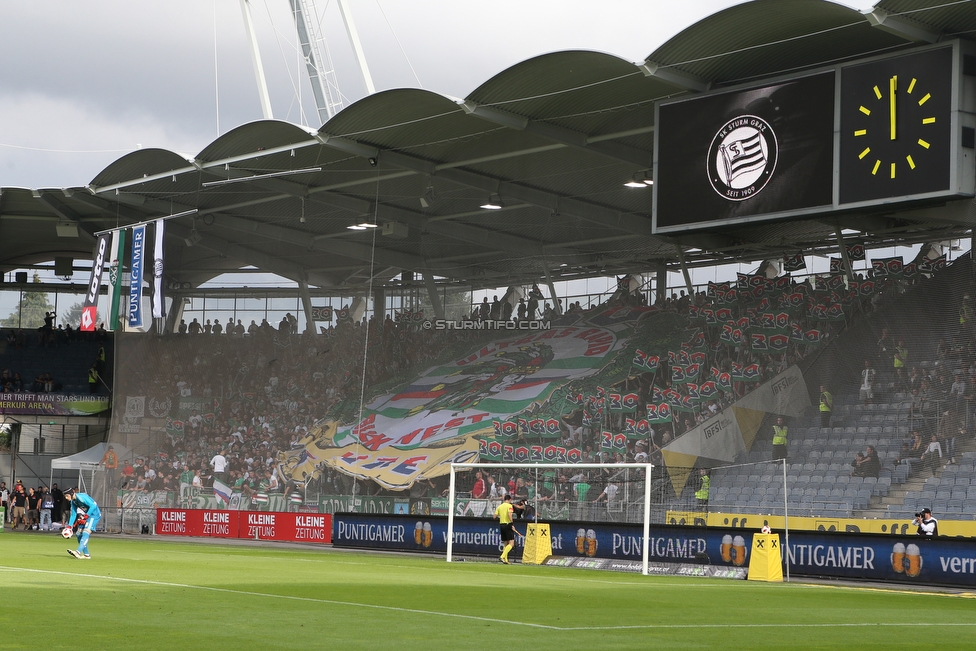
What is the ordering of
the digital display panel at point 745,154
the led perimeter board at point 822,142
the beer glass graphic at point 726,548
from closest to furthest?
the led perimeter board at point 822,142 → the beer glass graphic at point 726,548 → the digital display panel at point 745,154

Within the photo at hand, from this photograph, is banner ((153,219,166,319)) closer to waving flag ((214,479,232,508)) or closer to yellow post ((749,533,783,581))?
waving flag ((214,479,232,508))

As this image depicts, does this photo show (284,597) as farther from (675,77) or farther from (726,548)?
(675,77)

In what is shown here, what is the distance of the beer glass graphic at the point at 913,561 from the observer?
22.1m

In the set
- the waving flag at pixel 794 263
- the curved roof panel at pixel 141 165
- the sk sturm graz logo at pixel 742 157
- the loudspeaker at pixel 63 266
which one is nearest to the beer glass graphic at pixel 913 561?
the sk sturm graz logo at pixel 742 157

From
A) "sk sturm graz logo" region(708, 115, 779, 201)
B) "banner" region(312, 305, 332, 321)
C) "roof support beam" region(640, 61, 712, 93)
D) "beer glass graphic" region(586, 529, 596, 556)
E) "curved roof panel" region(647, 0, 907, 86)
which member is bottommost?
"beer glass graphic" region(586, 529, 596, 556)

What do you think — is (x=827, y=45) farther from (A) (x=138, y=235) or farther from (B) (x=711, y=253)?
(A) (x=138, y=235)

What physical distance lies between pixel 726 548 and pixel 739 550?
35 cm

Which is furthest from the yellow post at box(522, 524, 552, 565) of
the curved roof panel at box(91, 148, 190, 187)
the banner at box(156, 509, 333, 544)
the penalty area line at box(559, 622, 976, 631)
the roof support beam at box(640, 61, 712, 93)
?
the curved roof panel at box(91, 148, 190, 187)

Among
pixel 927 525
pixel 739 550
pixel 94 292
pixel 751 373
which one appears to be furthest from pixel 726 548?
pixel 94 292

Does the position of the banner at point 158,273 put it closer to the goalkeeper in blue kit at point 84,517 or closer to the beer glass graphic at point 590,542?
the goalkeeper in blue kit at point 84,517

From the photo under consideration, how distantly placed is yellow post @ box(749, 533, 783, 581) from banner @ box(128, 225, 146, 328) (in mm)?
21527

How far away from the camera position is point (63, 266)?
52.9 metres

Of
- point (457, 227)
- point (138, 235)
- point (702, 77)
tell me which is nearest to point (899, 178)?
point (702, 77)

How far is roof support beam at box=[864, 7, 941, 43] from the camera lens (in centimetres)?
2355
